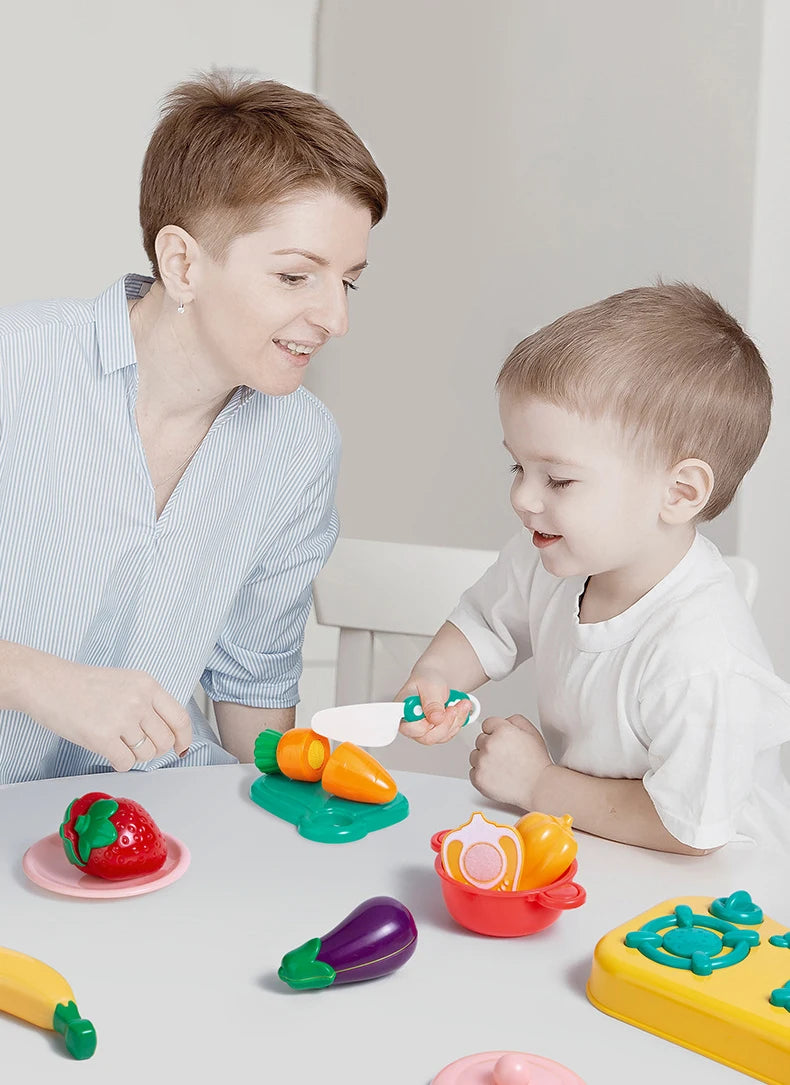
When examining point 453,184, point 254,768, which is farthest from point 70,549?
point 453,184

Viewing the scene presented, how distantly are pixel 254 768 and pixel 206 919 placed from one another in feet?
0.99

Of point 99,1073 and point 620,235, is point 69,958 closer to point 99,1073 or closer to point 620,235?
point 99,1073

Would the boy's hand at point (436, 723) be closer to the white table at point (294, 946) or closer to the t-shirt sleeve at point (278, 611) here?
the white table at point (294, 946)

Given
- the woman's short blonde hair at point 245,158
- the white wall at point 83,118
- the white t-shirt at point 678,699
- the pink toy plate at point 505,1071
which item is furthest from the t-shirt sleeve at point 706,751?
the white wall at point 83,118

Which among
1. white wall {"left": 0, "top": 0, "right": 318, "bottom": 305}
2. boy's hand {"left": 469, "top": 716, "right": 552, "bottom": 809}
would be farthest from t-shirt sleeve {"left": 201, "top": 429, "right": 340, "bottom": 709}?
white wall {"left": 0, "top": 0, "right": 318, "bottom": 305}

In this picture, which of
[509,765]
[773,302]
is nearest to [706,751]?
[509,765]

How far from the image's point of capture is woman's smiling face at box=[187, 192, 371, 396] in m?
1.08

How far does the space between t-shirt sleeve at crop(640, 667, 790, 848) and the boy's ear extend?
145 mm

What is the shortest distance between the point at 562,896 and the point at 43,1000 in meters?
0.31

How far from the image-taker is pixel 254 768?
1047mm

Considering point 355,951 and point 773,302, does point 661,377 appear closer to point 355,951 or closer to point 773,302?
point 355,951

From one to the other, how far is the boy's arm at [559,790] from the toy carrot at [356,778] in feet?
0.30

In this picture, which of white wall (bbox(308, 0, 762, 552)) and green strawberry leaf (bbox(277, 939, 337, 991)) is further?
white wall (bbox(308, 0, 762, 552))

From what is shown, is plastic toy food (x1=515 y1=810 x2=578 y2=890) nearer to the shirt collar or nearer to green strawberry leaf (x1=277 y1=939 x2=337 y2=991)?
green strawberry leaf (x1=277 y1=939 x2=337 y2=991)
